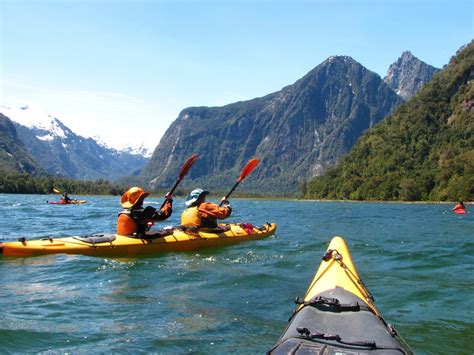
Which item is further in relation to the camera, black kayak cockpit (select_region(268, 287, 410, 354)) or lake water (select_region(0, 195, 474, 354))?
lake water (select_region(0, 195, 474, 354))

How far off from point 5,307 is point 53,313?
94 centimetres

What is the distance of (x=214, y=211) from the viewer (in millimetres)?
15125

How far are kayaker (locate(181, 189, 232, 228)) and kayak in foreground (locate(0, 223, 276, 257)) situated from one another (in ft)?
1.23

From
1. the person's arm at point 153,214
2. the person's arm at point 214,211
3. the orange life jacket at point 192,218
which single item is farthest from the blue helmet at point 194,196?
the person's arm at point 153,214

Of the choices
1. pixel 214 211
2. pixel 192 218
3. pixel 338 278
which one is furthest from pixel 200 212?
pixel 338 278

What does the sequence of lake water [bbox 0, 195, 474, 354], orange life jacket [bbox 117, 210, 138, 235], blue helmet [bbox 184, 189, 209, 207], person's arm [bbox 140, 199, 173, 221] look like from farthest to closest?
blue helmet [bbox 184, 189, 209, 207], orange life jacket [bbox 117, 210, 138, 235], person's arm [bbox 140, 199, 173, 221], lake water [bbox 0, 195, 474, 354]

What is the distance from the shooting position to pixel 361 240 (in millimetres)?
18562

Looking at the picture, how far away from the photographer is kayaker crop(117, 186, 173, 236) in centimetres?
1280

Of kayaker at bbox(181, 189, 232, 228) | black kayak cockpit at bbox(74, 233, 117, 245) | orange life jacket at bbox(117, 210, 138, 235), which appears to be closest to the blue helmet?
kayaker at bbox(181, 189, 232, 228)

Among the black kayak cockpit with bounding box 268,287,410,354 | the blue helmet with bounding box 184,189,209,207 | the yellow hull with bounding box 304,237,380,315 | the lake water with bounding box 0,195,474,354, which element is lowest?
the lake water with bounding box 0,195,474,354

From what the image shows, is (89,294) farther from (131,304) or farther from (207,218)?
(207,218)

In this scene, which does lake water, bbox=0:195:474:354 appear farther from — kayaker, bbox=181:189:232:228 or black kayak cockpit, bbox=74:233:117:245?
kayaker, bbox=181:189:232:228

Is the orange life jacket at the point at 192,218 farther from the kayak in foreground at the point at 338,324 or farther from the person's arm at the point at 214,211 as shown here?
the kayak in foreground at the point at 338,324

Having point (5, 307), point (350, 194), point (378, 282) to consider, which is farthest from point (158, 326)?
point (350, 194)
